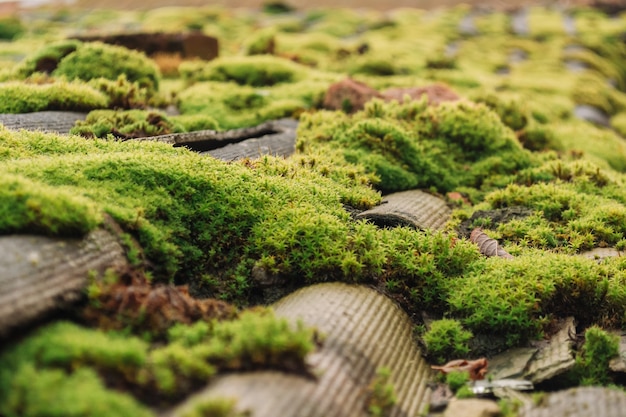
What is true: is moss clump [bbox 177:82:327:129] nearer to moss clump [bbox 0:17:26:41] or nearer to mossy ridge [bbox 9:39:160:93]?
mossy ridge [bbox 9:39:160:93]

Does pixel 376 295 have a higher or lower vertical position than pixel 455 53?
higher

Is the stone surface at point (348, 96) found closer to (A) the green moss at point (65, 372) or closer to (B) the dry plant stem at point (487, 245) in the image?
(B) the dry plant stem at point (487, 245)

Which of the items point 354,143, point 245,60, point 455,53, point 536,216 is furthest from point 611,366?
point 455,53

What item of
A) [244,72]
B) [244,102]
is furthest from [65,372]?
[244,72]

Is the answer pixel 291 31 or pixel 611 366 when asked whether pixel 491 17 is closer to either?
pixel 291 31

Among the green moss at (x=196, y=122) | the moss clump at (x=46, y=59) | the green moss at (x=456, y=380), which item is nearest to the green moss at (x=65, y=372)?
the green moss at (x=456, y=380)
